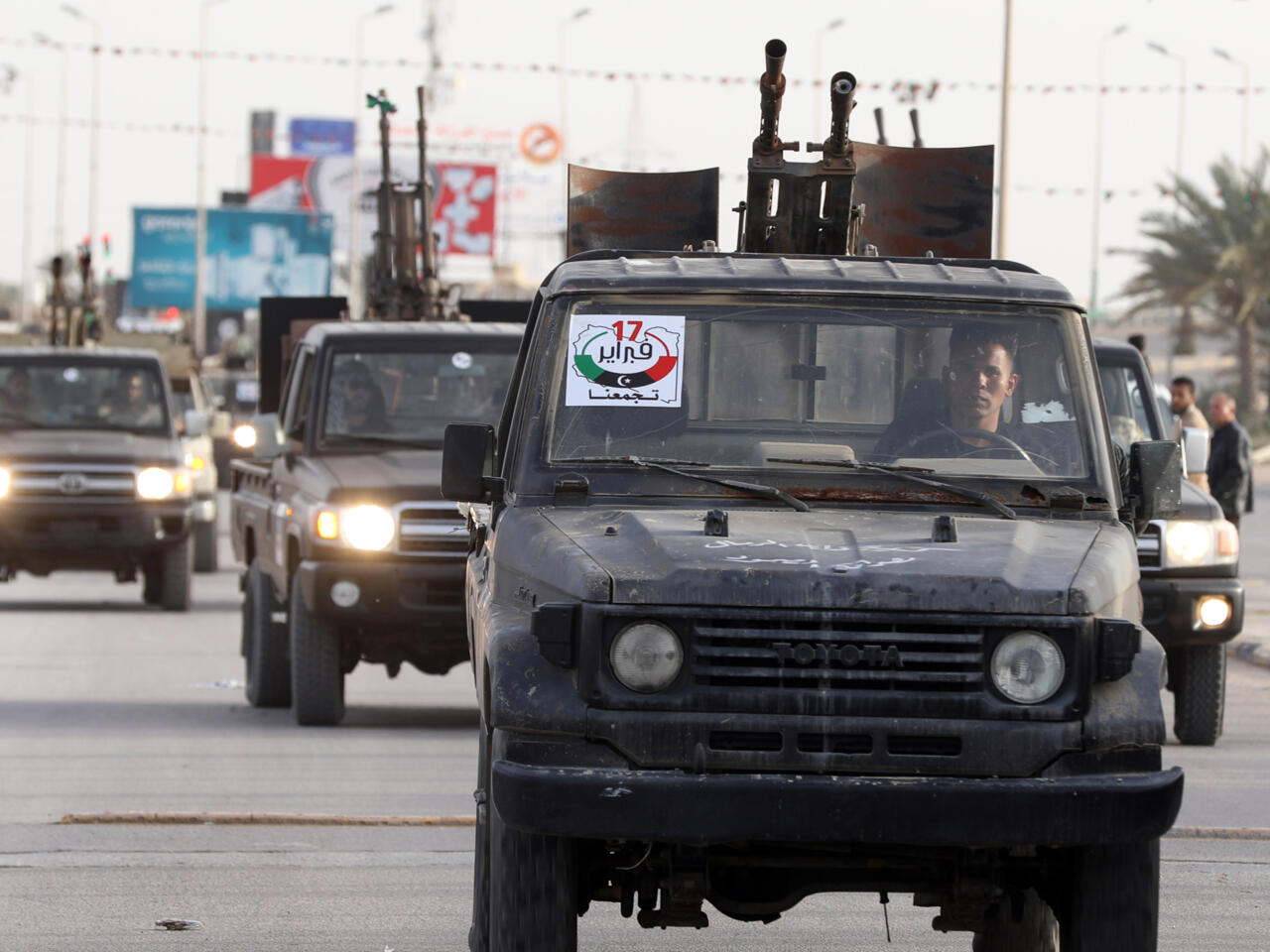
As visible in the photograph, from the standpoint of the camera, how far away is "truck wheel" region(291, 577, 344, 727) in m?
12.5

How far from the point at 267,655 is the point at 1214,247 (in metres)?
37.5

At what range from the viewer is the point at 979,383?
6.62 metres

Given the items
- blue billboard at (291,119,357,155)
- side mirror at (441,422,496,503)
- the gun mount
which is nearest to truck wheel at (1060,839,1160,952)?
side mirror at (441,422,496,503)

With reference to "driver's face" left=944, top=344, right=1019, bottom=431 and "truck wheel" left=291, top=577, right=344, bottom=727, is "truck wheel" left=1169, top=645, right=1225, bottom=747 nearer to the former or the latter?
"truck wheel" left=291, top=577, right=344, bottom=727

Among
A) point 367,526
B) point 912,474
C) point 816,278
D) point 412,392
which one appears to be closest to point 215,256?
point 412,392

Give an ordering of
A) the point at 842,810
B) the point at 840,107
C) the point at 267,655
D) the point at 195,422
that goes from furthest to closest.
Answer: the point at 195,422
the point at 267,655
the point at 840,107
the point at 842,810

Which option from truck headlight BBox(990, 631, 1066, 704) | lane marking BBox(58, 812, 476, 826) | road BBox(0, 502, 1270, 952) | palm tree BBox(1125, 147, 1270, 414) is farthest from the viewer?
palm tree BBox(1125, 147, 1270, 414)

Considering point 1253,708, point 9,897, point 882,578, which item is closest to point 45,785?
point 9,897

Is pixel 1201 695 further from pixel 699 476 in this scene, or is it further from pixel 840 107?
pixel 699 476

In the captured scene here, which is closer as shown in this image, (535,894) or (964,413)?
(535,894)

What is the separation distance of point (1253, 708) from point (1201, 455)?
10.5ft

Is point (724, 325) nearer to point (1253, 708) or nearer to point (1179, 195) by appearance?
point (1253, 708)

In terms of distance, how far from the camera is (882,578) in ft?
18.5

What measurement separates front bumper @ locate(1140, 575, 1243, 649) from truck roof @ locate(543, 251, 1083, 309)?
533 cm
